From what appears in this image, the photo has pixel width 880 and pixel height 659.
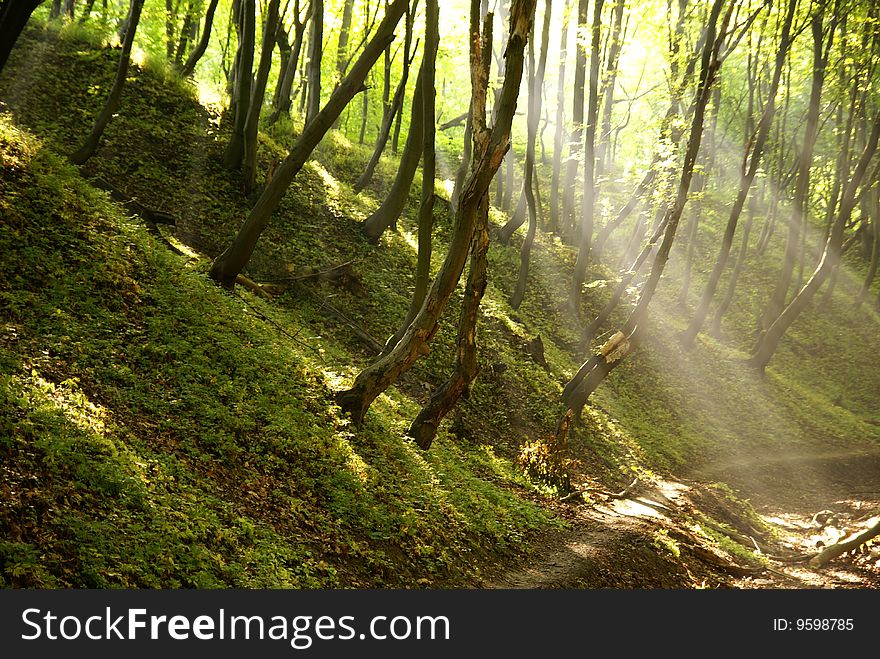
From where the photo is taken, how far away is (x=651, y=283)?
14.1 metres

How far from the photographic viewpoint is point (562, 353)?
18938 millimetres

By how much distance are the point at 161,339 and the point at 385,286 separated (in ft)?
24.9

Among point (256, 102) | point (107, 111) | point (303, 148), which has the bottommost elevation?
point (107, 111)

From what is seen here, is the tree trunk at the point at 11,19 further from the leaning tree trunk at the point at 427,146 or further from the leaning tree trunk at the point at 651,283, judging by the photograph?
the leaning tree trunk at the point at 651,283

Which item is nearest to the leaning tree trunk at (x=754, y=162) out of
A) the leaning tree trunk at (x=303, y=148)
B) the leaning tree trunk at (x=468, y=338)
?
the leaning tree trunk at (x=468, y=338)

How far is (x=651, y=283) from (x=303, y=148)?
7.84 meters

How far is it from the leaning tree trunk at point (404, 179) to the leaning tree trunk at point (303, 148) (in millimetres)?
1393

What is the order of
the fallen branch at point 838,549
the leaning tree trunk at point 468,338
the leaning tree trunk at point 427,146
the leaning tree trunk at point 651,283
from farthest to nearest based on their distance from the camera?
the leaning tree trunk at point 651,283, the leaning tree trunk at point 427,146, the leaning tree trunk at point 468,338, the fallen branch at point 838,549

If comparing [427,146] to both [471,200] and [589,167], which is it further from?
[589,167]

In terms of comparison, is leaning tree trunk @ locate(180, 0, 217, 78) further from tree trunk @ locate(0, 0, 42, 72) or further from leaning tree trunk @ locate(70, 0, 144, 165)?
tree trunk @ locate(0, 0, 42, 72)

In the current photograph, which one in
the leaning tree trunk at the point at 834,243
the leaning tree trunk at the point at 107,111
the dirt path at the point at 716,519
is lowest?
the dirt path at the point at 716,519

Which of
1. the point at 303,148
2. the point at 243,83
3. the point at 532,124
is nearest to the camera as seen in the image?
the point at 303,148

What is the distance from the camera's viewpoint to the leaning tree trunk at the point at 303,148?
9969mm

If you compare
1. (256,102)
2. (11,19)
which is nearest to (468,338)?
(11,19)
